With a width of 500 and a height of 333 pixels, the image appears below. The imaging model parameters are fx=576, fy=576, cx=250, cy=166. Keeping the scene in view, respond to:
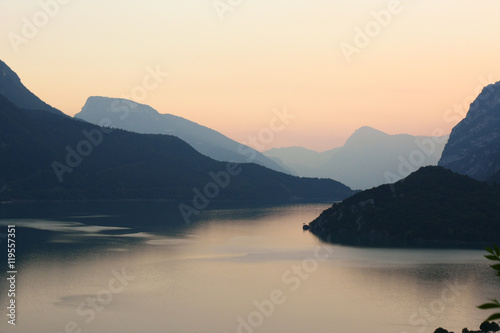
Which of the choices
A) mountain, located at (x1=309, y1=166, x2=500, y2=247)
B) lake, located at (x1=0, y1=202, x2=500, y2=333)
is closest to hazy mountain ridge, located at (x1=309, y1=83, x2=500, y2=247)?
mountain, located at (x1=309, y1=166, x2=500, y2=247)

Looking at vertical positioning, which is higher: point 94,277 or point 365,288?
point 94,277

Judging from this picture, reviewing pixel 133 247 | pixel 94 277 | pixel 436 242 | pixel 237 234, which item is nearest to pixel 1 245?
pixel 133 247

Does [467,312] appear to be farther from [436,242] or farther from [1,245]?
[1,245]

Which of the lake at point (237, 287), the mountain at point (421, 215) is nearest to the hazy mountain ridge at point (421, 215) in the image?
the mountain at point (421, 215)

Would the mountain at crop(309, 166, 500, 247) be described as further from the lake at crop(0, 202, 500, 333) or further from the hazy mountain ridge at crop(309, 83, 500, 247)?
the lake at crop(0, 202, 500, 333)

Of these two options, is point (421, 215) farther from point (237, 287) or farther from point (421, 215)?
point (237, 287)

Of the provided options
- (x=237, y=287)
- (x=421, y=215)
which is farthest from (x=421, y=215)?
(x=237, y=287)

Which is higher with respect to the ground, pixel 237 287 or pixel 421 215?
pixel 421 215
